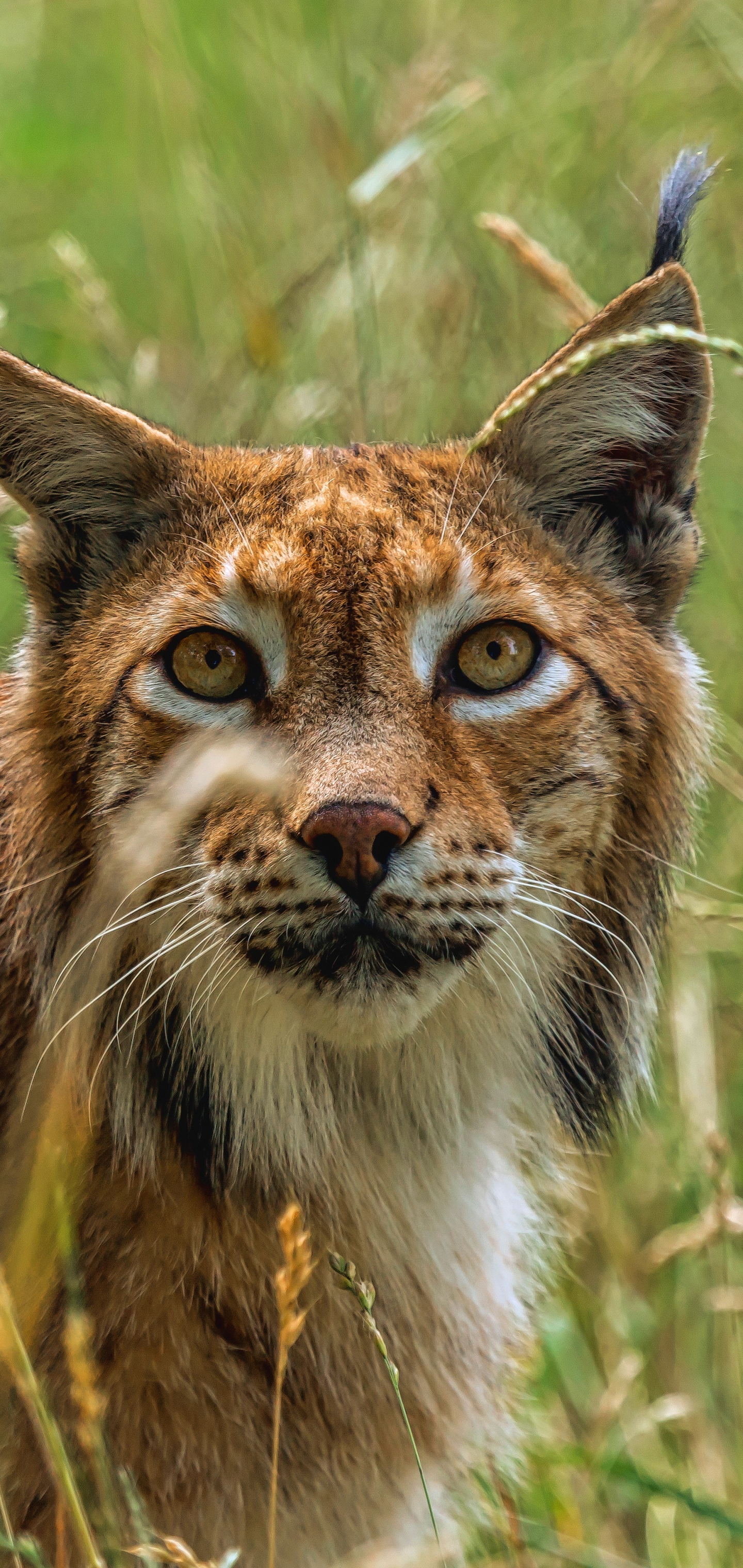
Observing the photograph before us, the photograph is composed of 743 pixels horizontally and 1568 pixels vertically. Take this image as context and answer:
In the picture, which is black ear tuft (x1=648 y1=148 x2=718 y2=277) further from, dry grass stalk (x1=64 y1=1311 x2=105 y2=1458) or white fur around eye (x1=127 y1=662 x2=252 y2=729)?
dry grass stalk (x1=64 y1=1311 x2=105 y2=1458)

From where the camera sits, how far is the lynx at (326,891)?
275cm

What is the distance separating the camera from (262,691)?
9.44 ft

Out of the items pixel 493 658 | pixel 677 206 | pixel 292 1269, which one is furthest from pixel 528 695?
pixel 292 1269

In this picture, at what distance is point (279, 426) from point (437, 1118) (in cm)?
292

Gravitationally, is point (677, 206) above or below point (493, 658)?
above

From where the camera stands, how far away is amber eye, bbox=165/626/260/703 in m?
2.90

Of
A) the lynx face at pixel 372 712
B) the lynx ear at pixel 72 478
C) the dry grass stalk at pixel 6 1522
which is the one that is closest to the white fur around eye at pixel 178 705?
the lynx face at pixel 372 712

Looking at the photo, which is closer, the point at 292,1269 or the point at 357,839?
the point at 292,1269

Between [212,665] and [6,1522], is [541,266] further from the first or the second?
[6,1522]

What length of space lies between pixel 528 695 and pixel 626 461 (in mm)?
694

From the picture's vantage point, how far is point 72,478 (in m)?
3.16

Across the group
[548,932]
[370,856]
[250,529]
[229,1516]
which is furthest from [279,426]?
[229,1516]

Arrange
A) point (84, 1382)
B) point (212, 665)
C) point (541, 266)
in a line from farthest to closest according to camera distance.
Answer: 1. point (541, 266)
2. point (212, 665)
3. point (84, 1382)

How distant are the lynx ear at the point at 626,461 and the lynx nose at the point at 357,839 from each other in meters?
1.03
